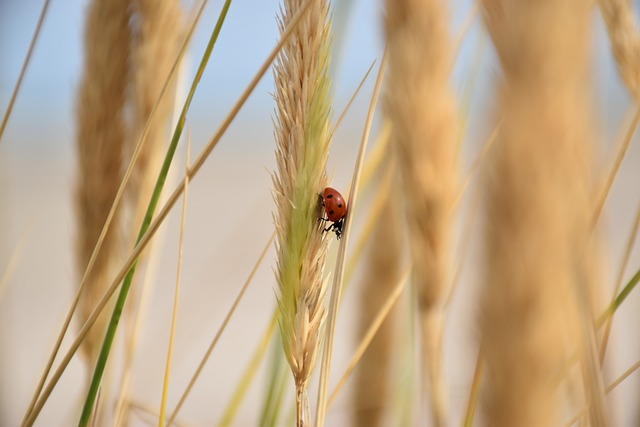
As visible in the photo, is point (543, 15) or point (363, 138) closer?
point (543, 15)

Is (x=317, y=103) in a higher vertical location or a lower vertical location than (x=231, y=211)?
lower

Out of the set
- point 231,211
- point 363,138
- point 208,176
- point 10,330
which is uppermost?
point 208,176

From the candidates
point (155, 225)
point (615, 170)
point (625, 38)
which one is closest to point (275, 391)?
point (155, 225)

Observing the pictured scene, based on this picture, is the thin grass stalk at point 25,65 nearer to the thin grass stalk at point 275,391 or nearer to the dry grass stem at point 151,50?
the dry grass stem at point 151,50

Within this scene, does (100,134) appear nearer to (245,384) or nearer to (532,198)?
(245,384)

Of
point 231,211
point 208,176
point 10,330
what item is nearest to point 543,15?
point 10,330

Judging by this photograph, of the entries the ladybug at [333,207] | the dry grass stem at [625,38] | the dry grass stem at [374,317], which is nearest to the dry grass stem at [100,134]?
the ladybug at [333,207]

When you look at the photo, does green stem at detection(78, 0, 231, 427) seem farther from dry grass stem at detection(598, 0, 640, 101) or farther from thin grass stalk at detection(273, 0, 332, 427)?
dry grass stem at detection(598, 0, 640, 101)

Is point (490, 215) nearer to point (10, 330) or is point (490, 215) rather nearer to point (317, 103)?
point (317, 103)
